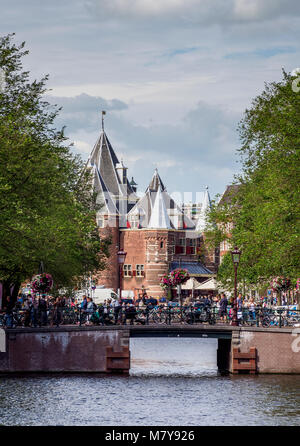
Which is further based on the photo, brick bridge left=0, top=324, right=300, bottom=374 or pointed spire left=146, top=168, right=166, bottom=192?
pointed spire left=146, top=168, right=166, bottom=192

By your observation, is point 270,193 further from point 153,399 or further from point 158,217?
point 158,217

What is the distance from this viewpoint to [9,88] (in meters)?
48.6

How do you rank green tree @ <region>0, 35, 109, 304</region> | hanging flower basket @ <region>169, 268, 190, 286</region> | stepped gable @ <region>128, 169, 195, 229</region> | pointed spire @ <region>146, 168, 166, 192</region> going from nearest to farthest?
green tree @ <region>0, 35, 109, 304</region> < hanging flower basket @ <region>169, 268, 190, 286</region> < stepped gable @ <region>128, 169, 195, 229</region> < pointed spire @ <region>146, 168, 166, 192</region>

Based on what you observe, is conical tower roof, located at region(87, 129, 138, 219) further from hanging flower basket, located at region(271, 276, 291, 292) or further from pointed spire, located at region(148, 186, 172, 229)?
hanging flower basket, located at region(271, 276, 291, 292)

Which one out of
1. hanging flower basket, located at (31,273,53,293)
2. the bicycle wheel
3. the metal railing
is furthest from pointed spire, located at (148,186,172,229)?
the bicycle wheel

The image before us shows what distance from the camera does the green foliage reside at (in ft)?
166

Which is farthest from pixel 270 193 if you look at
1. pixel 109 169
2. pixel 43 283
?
pixel 109 169

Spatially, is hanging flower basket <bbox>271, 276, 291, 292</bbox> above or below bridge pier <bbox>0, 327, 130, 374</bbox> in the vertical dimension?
above

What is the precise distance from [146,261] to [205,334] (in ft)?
250

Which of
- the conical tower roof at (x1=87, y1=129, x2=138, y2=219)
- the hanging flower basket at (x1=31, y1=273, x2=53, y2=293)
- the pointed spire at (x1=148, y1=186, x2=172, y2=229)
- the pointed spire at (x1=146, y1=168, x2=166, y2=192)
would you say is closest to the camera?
the hanging flower basket at (x1=31, y1=273, x2=53, y2=293)

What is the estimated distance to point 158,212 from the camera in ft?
422

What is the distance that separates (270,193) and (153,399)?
16.0 metres

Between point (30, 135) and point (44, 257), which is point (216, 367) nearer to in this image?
point (44, 257)

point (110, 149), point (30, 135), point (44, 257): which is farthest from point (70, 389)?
point (110, 149)
